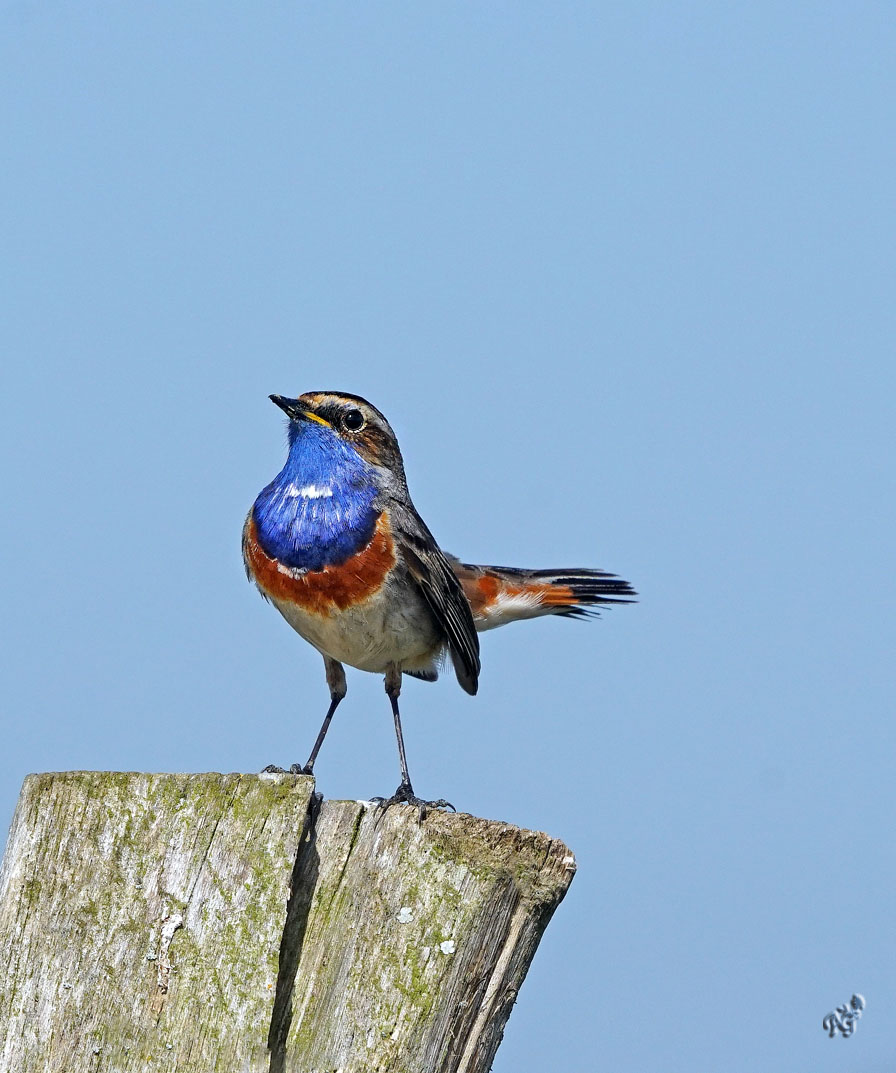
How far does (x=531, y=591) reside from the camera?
10430 mm

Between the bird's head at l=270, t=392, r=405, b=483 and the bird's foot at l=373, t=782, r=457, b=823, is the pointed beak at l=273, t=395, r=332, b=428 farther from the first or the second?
the bird's foot at l=373, t=782, r=457, b=823

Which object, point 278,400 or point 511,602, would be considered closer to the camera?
point 278,400

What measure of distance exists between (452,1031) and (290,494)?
4.40 meters

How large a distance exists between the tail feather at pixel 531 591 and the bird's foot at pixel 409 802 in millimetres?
2926

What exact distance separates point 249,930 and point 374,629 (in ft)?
12.6

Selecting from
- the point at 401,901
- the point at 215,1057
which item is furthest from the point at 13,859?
the point at 401,901

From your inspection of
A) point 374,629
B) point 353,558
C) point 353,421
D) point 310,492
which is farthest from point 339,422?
point 374,629

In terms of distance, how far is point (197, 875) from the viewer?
459cm

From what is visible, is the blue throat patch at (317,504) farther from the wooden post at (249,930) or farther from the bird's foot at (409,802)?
the wooden post at (249,930)

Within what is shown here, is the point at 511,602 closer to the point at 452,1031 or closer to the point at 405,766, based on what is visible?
the point at 405,766

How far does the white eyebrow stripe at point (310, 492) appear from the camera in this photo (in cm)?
829

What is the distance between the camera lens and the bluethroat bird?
8133 mm

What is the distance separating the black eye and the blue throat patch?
5.4 inches

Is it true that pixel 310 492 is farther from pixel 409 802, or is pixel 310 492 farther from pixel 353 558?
pixel 409 802
